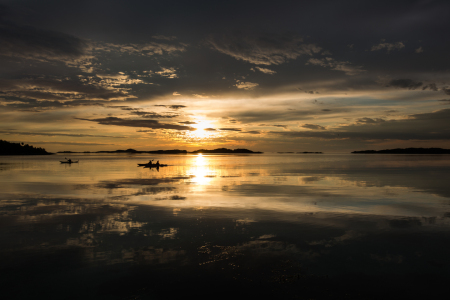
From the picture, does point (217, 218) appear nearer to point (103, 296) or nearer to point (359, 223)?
point (359, 223)

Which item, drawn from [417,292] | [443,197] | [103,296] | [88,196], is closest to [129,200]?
[88,196]

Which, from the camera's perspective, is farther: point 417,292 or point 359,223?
point 359,223

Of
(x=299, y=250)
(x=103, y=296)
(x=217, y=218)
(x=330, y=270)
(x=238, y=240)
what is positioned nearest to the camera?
(x=103, y=296)

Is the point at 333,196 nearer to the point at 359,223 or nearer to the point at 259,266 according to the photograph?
the point at 359,223

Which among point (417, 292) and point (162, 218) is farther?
point (162, 218)

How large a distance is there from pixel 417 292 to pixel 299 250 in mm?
4373

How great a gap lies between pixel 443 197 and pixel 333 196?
9395mm

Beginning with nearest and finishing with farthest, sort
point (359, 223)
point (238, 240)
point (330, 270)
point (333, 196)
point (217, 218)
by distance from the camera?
point (330, 270) < point (238, 240) < point (359, 223) < point (217, 218) < point (333, 196)

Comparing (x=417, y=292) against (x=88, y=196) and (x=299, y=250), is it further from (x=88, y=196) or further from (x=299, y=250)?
(x=88, y=196)

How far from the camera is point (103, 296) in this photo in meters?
8.81

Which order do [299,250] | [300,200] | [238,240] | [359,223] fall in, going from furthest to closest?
[300,200] < [359,223] < [238,240] < [299,250]

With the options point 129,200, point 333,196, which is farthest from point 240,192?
point 129,200

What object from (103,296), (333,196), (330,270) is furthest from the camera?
(333,196)

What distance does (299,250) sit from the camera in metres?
12.3
